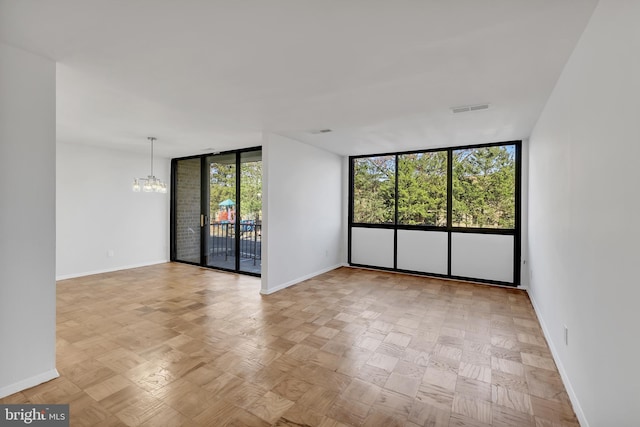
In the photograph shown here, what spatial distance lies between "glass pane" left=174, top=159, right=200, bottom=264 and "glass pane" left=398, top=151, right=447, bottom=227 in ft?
14.1

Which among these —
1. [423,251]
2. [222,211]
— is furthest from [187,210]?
[423,251]

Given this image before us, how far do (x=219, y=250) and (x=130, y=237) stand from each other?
1818 millimetres

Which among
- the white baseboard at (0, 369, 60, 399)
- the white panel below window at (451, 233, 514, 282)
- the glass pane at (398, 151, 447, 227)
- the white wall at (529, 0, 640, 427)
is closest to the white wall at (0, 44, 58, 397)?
the white baseboard at (0, 369, 60, 399)

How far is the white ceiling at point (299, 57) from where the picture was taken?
171 cm

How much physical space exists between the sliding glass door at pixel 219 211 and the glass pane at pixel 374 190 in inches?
84.1

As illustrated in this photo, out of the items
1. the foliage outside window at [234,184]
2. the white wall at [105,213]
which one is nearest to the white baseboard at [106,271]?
the white wall at [105,213]

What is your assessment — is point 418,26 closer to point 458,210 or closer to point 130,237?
point 458,210

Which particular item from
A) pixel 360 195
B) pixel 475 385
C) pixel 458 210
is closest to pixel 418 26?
pixel 475 385

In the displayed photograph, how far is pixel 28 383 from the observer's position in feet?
7.07

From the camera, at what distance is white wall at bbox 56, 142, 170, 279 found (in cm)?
537

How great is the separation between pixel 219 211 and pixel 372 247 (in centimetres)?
326

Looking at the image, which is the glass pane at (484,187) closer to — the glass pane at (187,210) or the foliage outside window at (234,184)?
the foliage outside window at (234,184)

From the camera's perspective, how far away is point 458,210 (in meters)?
5.48

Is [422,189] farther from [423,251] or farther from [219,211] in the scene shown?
[219,211]
